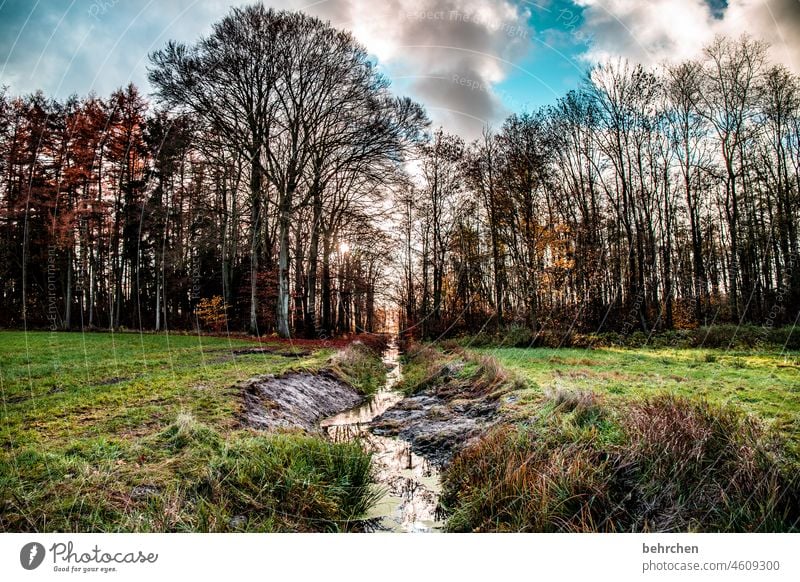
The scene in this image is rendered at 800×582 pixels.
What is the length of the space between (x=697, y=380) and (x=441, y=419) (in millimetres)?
4465

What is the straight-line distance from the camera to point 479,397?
24.9ft

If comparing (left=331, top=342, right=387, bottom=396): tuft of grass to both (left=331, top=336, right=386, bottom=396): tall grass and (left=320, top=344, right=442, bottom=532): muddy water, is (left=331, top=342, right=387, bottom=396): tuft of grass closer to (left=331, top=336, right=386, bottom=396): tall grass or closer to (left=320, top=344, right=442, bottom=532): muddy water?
(left=331, top=336, right=386, bottom=396): tall grass

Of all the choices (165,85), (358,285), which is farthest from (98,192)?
(358,285)

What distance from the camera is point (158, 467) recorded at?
10.8ft

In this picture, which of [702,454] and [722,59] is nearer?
[702,454]

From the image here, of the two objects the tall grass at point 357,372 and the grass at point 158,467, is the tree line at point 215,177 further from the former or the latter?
the tall grass at point 357,372

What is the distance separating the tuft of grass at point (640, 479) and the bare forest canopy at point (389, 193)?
351cm

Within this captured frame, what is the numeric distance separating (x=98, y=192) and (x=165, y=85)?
10.9 metres

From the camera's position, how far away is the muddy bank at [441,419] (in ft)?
18.2

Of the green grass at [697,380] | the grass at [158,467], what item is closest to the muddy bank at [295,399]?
the grass at [158,467]

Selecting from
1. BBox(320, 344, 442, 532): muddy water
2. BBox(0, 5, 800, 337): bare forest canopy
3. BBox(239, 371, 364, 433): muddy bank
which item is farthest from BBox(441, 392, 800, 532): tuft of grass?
BBox(0, 5, 800, 337): bare forest canopy

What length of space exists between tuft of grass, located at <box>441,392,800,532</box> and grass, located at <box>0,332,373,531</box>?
1333 millimetres

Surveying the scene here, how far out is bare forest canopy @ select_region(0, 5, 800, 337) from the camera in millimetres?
6996
